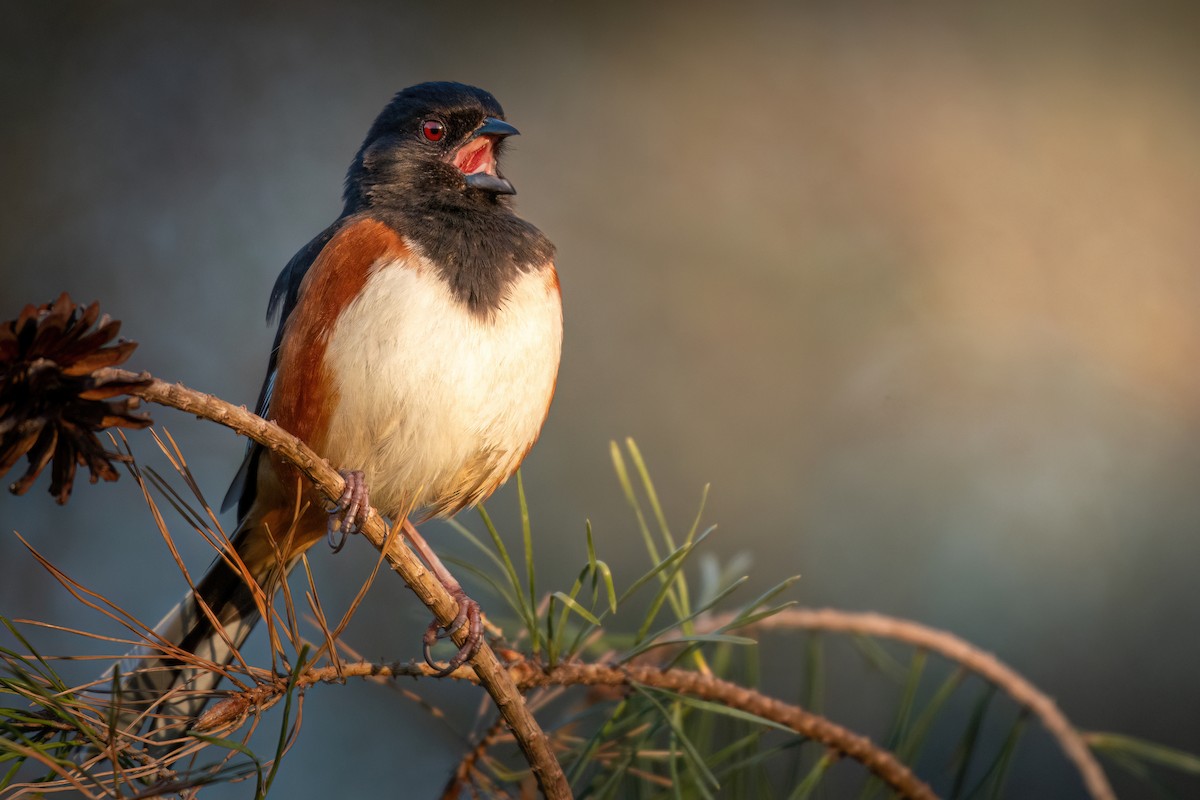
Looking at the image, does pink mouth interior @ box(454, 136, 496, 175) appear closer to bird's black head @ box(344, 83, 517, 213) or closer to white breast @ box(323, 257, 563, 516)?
bird's black head @ box(344, 83, 517, 213)

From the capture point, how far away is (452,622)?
1202 millimetres

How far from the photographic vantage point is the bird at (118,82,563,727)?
1611 mm

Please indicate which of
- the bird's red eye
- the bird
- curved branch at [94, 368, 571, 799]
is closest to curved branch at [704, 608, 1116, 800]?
curved branch at [94, 368, 571, 799]

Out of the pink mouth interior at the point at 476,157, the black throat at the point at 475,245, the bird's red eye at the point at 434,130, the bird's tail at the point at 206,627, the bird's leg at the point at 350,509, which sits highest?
the bird's red eye at the point at 434,130

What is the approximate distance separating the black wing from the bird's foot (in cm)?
53

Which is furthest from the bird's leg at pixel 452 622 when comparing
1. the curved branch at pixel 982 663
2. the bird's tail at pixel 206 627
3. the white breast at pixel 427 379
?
the curved branch at pixel 982 663

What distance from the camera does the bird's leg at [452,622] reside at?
1.16 meters

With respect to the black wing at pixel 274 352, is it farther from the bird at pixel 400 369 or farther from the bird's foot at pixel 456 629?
the bird's foot at pixel 456 629

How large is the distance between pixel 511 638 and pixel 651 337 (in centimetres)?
213

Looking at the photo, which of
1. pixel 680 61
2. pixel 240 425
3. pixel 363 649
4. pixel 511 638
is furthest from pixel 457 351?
pixel 680 61

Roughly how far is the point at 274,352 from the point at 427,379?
0.47 meters

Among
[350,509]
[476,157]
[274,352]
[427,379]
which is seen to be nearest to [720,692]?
[350,509]

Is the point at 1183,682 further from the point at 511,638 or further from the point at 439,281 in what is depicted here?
the point at 439,281

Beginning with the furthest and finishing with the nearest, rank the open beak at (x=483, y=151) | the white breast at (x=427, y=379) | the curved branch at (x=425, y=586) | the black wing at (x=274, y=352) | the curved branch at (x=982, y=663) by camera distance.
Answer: the open beak at (x=483, y=151)
the black wing at (x=274, y=352)
the white breast at (x=427, y=379)
the curved branch at (x=982, y=663)
the curved branch at (x=425, y=586)
